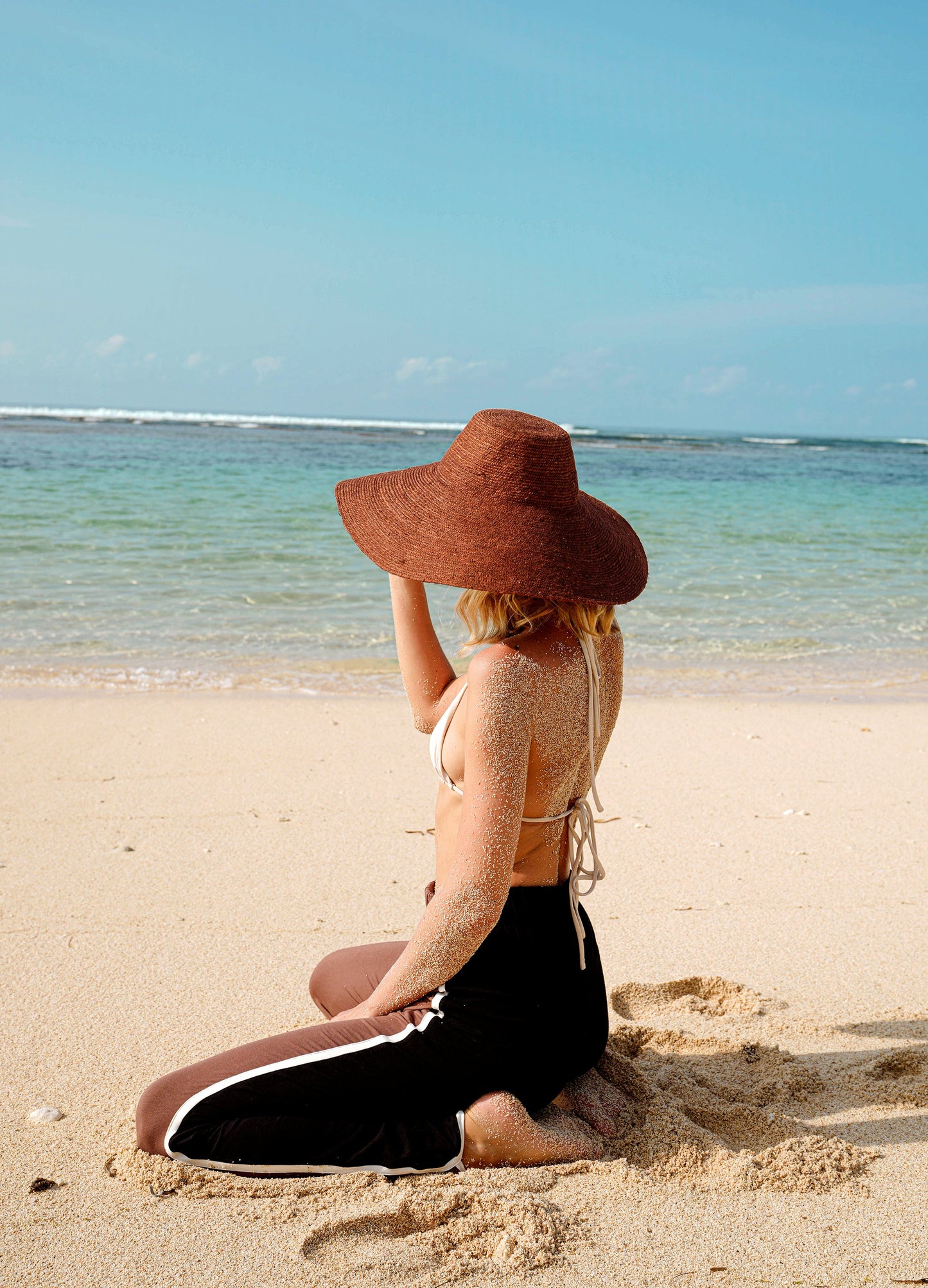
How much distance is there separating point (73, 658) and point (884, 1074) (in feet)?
19.6

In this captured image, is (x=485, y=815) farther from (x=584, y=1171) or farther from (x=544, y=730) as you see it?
(x=584, y=1171)

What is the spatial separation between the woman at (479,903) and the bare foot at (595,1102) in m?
0.08

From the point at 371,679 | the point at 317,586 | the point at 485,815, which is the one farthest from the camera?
the point at 317,586

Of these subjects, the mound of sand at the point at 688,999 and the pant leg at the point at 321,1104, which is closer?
the pant leg at the point at 321,1104

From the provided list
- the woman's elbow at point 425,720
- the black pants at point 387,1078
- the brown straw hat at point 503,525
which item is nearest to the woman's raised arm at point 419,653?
the woman's elbow at point 425,720

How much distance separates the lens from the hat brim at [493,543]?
1971 millimetres

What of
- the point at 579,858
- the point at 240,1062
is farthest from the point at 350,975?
the point at 579,858

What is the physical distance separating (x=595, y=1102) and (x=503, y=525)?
4.31ft

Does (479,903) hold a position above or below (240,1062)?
above

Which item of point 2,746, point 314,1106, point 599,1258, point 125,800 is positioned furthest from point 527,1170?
point 2,746

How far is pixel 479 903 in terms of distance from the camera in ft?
6.52

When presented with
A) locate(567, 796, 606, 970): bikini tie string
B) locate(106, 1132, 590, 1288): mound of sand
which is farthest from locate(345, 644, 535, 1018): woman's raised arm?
locate(106, 1132, 590, 1288): mound of sand

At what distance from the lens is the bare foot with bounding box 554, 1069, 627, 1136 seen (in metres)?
2.28

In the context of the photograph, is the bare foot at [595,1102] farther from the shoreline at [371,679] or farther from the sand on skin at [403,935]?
the shoreline at [371,679]
